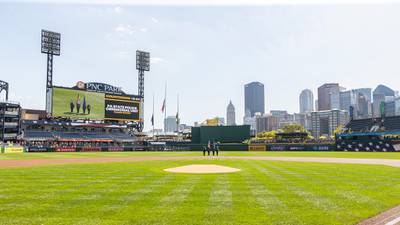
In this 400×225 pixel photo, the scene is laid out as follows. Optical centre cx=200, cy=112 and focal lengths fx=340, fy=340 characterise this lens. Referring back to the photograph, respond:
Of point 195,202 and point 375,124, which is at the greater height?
point 375,124

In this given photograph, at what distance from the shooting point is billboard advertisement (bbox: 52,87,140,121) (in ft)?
246

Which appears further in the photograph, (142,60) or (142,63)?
(142,60)

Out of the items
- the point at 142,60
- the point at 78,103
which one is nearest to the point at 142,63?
the point at 142,60

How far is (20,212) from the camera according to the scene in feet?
28.7

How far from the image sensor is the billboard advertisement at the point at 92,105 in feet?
246

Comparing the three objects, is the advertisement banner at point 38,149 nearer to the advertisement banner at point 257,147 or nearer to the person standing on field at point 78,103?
the person standing on field at point 78,103

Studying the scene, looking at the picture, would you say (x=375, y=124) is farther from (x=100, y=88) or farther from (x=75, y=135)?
(x=75, y=135)

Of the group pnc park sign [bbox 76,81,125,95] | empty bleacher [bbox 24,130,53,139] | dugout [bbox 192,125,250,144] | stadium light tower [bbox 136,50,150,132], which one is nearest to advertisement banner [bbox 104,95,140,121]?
pnc park sign [bbox 76,81,125,95]

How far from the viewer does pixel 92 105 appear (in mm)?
79688

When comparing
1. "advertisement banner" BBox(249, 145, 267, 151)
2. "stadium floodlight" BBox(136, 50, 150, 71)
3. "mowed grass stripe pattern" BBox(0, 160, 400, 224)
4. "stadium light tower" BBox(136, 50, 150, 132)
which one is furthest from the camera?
"stadium floodlight" BBox(136, 50, 150, 71)

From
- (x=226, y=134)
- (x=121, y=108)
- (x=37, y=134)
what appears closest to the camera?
(x=226, y=134)

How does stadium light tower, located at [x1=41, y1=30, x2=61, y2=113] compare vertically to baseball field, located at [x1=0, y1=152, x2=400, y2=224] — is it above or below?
above

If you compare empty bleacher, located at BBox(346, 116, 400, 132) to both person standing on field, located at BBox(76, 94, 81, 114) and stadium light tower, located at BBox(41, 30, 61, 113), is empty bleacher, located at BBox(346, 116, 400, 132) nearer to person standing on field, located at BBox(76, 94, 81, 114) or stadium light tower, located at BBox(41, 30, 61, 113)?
person standing on field, located at BBox(76, 94, 81, 114)

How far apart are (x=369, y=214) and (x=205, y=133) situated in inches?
2757
